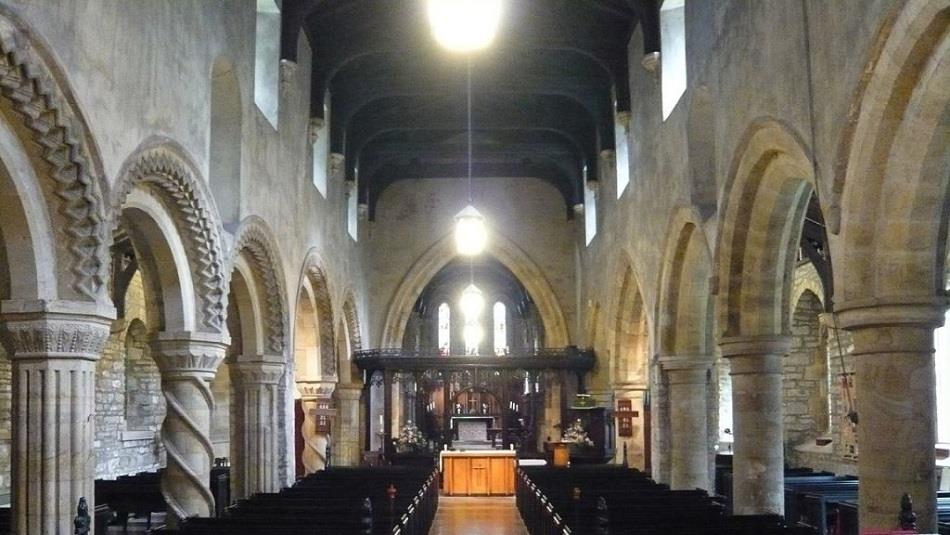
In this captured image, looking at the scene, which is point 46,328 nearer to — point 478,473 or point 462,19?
point 462,19

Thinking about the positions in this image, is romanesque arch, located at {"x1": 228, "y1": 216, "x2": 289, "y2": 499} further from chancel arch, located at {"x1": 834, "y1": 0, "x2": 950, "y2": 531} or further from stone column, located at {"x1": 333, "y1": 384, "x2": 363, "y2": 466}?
stone column, located at {"x1": 333, "y1": 384, "x2": 363, "y2": 466}

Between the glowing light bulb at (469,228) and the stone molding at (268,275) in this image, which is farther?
the glowing light bulb at (469,228)

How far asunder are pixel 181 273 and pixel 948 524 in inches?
368

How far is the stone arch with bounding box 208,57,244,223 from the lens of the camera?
50.2ft

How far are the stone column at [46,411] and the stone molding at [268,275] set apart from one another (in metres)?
6.10

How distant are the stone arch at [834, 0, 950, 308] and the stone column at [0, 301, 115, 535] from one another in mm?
6836

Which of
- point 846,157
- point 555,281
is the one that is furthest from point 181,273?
point 555,281

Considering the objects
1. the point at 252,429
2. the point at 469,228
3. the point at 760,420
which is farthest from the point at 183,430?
the point at 469,228

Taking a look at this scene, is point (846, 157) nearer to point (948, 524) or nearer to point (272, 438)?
point (948, 524)

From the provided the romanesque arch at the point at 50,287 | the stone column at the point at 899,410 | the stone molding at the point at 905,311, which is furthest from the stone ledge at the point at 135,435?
the stone molding at the point at 905,311

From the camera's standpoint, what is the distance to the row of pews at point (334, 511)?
10.4 meters

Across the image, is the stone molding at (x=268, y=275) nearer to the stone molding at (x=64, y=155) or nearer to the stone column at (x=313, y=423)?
the stone molding at (x=64, y=155)

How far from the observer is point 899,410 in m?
8.95

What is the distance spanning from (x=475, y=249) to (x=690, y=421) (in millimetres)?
6157
